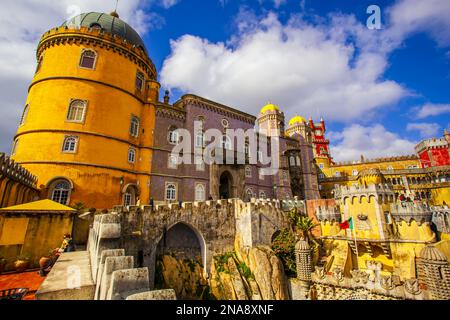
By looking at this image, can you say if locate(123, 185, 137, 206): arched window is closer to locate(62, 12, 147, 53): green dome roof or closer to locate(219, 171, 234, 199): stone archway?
locate(219, 171, 234, 199): stone archway

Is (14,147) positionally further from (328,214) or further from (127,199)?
(328,214)

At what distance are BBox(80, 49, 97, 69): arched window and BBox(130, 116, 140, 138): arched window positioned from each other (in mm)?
5622

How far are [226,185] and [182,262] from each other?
40.6ft

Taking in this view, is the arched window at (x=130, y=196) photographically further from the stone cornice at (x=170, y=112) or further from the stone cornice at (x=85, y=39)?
the stone cornice at (x=85, y=39)

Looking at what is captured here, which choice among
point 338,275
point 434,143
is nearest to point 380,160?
point 434,143

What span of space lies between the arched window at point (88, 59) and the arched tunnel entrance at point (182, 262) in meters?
16.4

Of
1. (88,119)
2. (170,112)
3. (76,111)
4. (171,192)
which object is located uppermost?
(170,112)

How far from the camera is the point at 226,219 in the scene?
17.9m

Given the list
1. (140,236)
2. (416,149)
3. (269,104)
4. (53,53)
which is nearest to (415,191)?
(416,149)

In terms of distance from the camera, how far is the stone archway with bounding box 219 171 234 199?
25906 millimetres

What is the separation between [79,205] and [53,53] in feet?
46.6

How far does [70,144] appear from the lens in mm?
17656

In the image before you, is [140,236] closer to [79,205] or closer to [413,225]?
A: [79,205]

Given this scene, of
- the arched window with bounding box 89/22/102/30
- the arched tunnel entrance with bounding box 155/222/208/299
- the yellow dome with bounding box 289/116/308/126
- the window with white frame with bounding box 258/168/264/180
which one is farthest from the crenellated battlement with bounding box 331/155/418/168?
the arched window with bounding box 89/22/102/30
